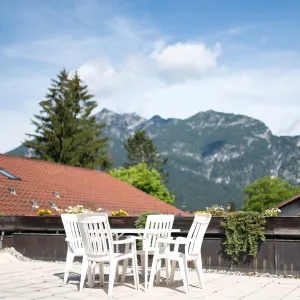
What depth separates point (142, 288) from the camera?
7.74 m

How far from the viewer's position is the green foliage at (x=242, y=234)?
33.1 feet

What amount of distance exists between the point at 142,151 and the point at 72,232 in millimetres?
56817

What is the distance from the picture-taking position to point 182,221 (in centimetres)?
1108

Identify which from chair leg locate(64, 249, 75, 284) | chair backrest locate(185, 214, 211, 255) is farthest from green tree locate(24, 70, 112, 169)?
chair backrest locate(185, 214, 211, 255)

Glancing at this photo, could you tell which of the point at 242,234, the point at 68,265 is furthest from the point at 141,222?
the point at 68,265

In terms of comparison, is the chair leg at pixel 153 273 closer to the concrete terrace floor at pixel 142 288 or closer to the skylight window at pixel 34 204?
the concrete terrace floor at pixel 142 288

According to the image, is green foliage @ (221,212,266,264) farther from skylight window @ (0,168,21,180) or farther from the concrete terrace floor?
skylight window @ (0,168,21,180)

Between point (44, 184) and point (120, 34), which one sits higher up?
point (120, 34)

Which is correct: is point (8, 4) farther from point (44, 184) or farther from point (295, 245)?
point (295, 245)

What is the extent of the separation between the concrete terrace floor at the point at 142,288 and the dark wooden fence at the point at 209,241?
1.98 ft

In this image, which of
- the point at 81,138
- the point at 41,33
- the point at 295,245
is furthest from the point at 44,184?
the point at 81,138

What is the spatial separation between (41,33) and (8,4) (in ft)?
4.03

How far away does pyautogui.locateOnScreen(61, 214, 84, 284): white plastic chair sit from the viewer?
8344mm

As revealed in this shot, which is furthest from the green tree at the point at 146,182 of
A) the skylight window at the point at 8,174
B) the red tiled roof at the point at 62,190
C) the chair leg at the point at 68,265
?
the chair leg at the point at 68,265
